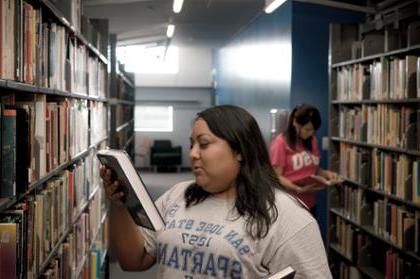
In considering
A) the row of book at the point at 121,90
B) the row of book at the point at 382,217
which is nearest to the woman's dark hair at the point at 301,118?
the row of book at the point at 382,217

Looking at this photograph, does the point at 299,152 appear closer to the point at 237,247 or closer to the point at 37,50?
the point at 37,50

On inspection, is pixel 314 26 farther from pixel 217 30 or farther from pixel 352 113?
pixel 217 30

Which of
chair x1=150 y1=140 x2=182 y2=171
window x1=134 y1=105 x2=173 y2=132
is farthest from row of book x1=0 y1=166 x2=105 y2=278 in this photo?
window x1=134 y1=105 x2=173 y2=132

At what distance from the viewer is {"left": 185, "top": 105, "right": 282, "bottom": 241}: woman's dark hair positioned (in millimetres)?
1813

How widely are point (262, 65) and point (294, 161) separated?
406 centimetres

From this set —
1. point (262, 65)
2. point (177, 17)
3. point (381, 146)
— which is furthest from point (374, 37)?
point (177, 17)

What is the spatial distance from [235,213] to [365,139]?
3.04 meters

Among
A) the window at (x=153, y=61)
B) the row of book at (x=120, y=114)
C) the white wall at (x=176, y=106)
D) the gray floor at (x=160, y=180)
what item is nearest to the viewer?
the row of book at (x=120, y=114)

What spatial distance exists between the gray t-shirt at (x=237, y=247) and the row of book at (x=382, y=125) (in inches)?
87.2

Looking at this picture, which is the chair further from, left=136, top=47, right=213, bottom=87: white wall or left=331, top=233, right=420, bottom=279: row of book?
left=331, top=233, right=420, bottom=279: row of book

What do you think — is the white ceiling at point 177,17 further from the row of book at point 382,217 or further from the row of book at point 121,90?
the row of book at point 382,217

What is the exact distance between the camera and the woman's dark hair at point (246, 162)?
1813 millimetres

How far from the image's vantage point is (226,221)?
5.90 feet

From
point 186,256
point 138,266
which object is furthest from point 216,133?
point 138,266
